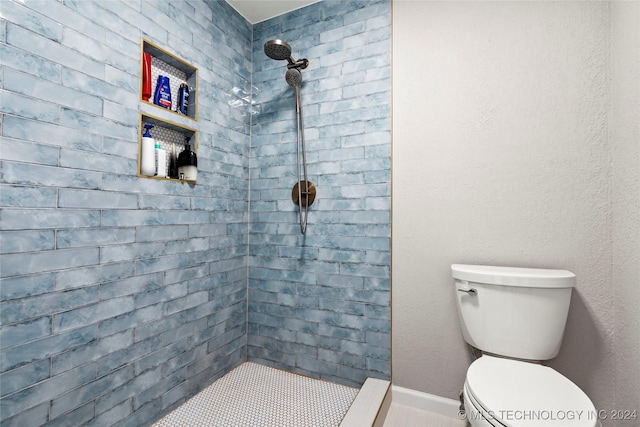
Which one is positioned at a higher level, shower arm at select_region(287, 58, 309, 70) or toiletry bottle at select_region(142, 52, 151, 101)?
shower arm at select_region(287, 58, 309, 70)

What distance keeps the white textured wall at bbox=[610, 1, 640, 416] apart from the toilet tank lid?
182mm

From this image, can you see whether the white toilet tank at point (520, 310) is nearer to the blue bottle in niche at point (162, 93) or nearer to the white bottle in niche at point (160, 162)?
the white bottle in niche at point (160, 162)

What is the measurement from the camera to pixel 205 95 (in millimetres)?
1687

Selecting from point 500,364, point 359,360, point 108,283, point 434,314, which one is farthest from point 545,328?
point 108,283

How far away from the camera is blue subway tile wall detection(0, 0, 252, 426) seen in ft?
3.24

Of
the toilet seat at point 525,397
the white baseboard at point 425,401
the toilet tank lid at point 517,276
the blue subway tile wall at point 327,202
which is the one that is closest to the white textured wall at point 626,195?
the toilet tank lid at point 517,276

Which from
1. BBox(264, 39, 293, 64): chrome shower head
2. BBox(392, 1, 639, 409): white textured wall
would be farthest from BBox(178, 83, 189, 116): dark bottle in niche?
BBox(392, 1, 639, 409): white textured wall

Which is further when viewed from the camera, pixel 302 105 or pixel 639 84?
pixel 302 105

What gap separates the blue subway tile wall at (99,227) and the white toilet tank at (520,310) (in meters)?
1.39

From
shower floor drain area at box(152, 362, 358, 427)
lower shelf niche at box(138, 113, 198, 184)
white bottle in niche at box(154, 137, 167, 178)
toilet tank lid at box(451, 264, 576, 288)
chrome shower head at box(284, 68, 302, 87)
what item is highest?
chrome shower head at box(284, 68, 302, 87)

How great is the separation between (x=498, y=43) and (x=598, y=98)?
0.50 metres

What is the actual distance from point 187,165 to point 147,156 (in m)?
0.22

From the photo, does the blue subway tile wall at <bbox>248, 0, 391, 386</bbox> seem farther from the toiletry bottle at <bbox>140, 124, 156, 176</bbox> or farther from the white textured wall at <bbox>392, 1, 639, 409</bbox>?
the toiletry bottle at <bbox>140, 124, 156, 176</bbox>

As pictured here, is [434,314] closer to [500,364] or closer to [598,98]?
[500,364]
